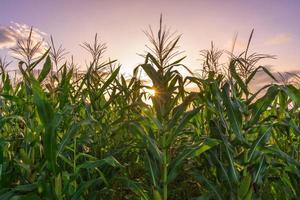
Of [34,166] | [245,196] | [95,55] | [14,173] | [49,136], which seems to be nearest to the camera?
[49,136]

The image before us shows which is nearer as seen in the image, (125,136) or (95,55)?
(125,136)

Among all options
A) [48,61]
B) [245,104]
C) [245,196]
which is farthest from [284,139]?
[48,61]

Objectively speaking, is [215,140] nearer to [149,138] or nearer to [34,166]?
[149,138]

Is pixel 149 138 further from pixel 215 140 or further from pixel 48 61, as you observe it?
pixel 48 61

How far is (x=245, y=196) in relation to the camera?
2.76 meters

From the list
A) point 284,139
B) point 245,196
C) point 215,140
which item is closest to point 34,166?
point 215,140

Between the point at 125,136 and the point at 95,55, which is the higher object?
the point at 95,55

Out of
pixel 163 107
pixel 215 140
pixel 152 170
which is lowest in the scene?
pixel 152 170

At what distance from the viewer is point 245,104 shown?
10.2 feet

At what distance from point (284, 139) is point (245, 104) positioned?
1498mm

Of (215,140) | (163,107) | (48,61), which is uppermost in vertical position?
(48,61)

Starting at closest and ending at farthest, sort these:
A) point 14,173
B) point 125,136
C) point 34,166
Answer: point 34,166
point 14,173
point 125,136

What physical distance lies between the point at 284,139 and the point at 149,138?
219 centimetres

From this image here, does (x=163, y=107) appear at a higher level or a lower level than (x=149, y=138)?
higher
